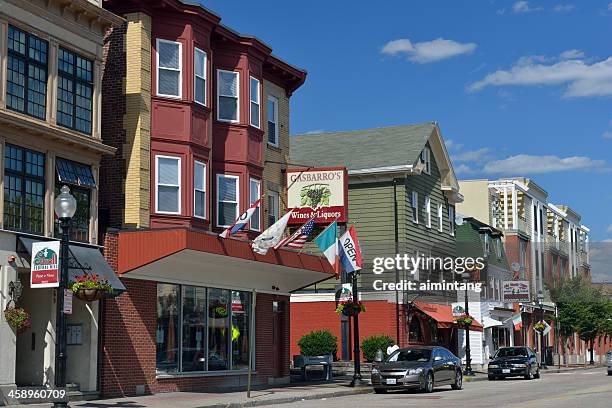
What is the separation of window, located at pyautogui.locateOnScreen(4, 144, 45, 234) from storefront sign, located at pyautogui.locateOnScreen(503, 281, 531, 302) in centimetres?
4252

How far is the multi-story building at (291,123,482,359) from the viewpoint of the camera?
4553cm

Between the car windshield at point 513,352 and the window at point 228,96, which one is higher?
the window at point 228,96

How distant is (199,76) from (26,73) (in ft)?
24.4

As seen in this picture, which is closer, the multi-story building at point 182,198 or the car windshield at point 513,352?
the multi-story building at point 182,198

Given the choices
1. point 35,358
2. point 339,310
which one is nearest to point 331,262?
point 339,310

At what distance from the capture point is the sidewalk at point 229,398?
2272 centimetres

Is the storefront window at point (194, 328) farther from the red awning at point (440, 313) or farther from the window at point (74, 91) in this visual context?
the red awning at point (440, 313)

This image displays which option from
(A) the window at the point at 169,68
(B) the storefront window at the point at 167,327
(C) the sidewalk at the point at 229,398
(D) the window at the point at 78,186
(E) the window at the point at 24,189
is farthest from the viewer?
(A) the window at the point at 169,68

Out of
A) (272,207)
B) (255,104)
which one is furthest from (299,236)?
(255,104)

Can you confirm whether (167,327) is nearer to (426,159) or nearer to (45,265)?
(45,265)

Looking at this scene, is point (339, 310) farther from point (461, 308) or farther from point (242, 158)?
point (461, 308)

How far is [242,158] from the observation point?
31.0 metres

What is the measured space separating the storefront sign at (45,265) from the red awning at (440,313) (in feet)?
93.4

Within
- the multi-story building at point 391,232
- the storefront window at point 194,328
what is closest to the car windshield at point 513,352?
the multi-story building at point 391,232
